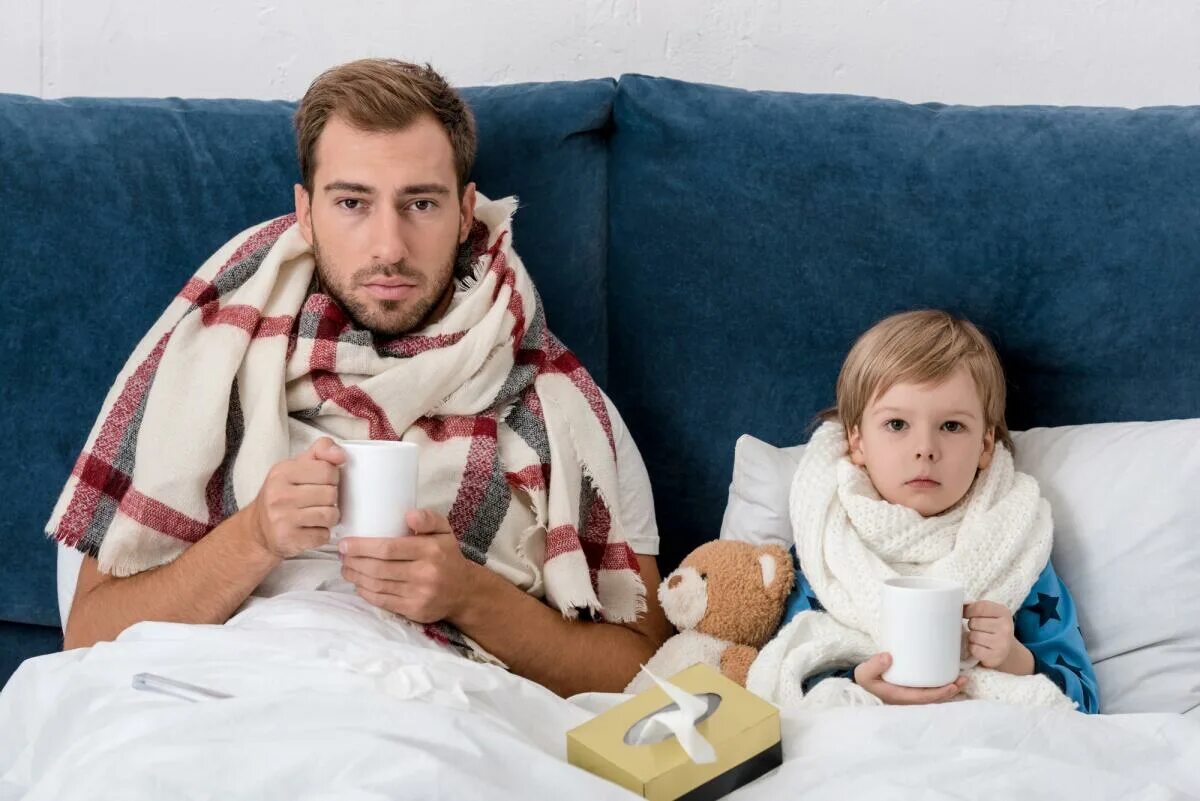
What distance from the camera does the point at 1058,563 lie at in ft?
6.12

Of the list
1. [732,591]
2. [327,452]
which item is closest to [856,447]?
[732,591]

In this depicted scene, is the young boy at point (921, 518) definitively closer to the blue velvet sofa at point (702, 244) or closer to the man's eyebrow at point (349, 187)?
the blue velvet sofa at point (702, 244)

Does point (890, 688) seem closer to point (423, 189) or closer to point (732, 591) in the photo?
point (732, 591)

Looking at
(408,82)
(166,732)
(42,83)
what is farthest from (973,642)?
(42,83)

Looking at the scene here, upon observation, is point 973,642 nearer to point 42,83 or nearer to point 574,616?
point 574,616

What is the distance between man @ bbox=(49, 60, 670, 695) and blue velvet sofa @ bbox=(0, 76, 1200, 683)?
0.11 metres

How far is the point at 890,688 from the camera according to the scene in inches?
63.7

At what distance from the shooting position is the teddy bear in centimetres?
188

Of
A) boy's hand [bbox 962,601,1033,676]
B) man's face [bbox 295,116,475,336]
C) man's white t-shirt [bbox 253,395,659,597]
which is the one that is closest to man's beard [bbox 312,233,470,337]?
man's face [bbox 295,116,475,336]

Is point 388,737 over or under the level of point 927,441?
under

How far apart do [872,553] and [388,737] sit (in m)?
0.75

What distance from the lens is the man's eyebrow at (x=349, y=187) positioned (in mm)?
1898

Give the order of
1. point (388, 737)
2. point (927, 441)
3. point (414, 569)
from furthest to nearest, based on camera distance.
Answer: point (927, 441) < point (414, 569) < point (388, 737)

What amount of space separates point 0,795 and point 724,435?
1076 millimetres
